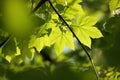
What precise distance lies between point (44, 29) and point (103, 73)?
0.59 m

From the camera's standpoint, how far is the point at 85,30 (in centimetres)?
162

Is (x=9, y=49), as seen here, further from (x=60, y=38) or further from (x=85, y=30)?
(x=85, y=30)

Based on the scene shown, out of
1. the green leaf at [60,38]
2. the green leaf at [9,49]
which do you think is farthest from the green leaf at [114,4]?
the green leaf at [9,49]

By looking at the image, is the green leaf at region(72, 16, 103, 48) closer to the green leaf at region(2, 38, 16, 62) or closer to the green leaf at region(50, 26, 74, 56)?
the green leaf at region(50, 26, 74, 56)

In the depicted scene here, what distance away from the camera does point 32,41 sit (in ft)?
5.30

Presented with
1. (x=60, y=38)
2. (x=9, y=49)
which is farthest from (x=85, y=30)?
(x=9, y=49)

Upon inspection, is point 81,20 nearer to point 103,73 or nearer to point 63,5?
point 63,5

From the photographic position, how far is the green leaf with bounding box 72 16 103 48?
63.5 inches

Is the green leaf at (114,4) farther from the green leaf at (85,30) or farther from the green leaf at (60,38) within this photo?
the green leaf at (60,38)

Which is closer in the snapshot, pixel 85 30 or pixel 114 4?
pixel 114 4

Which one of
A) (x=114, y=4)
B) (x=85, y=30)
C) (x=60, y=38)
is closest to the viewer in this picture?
(x=114, y=4)

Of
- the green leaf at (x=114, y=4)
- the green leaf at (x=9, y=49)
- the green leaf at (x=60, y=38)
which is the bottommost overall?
the green leaf at (x=60, y=38)

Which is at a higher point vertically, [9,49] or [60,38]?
[9,49]

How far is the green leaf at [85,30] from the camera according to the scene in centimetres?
161
